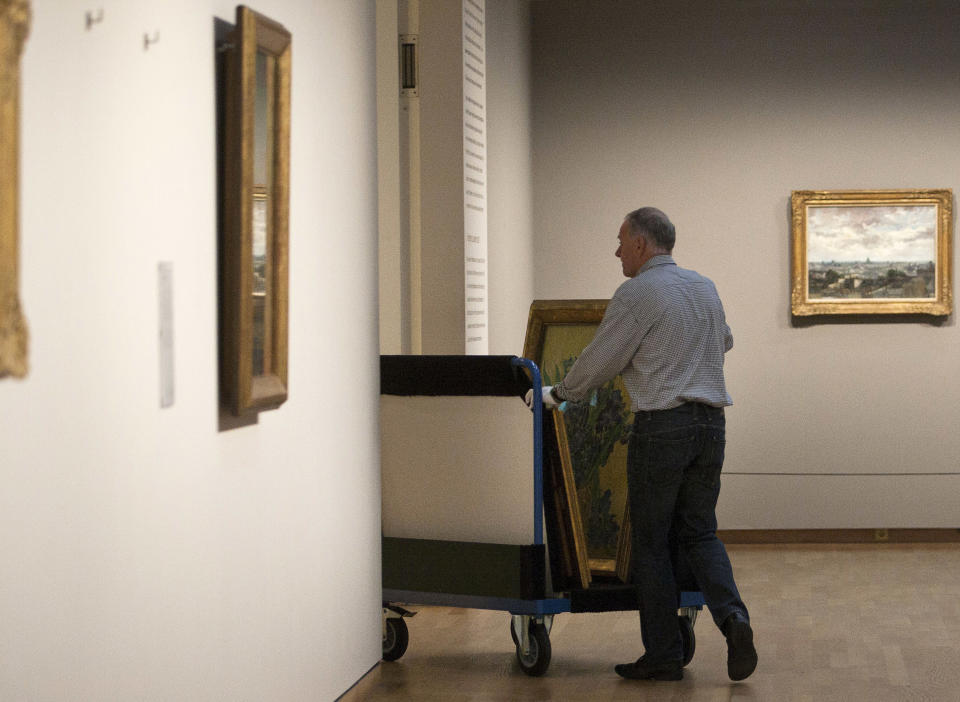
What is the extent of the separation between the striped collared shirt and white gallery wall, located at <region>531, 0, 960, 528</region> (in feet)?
12.2

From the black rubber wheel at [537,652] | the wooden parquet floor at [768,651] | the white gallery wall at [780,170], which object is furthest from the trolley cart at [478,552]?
the white gallery wall at [780,170]

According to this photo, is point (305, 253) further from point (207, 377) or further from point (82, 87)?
point (82, 87)

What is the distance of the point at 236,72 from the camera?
321 centimetres

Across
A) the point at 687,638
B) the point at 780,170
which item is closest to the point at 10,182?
the point at 687,638

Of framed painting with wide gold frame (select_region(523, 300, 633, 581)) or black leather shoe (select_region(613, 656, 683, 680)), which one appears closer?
black leather shoe (select_region(613, 656, 683, 680))

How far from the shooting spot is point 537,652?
5090 millimetres

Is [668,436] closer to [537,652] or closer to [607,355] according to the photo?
[607,355]

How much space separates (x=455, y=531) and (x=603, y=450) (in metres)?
0.77

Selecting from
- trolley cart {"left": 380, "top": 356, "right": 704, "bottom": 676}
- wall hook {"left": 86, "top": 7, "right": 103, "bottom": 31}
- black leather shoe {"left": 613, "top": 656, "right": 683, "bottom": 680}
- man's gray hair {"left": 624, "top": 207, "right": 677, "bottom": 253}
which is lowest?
black leather shoe {"left": 613, "top": 656, "right": 683, "bottom": 680}

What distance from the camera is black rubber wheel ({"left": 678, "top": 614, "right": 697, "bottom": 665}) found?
17.3 feet

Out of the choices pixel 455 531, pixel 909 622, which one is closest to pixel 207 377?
pixel 455 531

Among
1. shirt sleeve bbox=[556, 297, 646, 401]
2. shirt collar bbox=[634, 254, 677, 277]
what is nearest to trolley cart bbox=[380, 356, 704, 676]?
shirt sleeve bbox=[556, 297, 646, 401]

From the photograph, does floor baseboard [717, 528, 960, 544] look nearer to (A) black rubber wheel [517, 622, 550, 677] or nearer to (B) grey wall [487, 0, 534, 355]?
(B) grey wall [487, 0, 534, 355]

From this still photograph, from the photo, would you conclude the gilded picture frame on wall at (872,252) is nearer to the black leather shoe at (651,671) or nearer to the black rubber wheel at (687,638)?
the black rubber wheel at (687,638)
